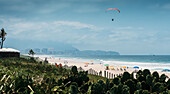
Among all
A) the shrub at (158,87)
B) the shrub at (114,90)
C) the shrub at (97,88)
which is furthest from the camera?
the shrub at (158,87)

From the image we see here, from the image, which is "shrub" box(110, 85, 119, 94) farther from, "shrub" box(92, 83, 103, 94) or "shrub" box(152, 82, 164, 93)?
"shrub" box(152, 82, 164, 93)

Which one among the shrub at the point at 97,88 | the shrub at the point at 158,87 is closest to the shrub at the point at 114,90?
the shrub at the point at 97,88

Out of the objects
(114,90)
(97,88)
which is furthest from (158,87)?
(97,88)

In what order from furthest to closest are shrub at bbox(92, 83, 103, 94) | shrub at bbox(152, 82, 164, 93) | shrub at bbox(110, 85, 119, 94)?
shrub at bbox(152, 82, 164, 93), shrub at bbox(92, 83, 103, 94), shrub at bbox(110, 85, 119, 94)

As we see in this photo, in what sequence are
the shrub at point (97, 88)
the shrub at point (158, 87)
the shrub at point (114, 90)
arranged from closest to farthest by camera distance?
1. the shrub at point (114, 90)
2. the shrub at point (97, 88)
3. the shrub at point (158, 87)

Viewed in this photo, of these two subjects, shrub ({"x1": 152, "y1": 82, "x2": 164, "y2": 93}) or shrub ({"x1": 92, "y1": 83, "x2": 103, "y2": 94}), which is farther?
shrub ({"x1": 152, "y1": 82, "x2": 164, "y2": 93})

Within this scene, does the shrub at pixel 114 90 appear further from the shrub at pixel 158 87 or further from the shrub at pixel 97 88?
the shrub at pixel 158 87

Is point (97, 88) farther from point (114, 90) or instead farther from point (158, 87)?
point (158, 87)

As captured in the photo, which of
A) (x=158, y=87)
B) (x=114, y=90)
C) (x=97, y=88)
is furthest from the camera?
(x=158, y=87)

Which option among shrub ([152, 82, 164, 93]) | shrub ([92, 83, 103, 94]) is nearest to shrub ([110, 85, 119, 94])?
shrub ([92, 83, 103, 94])

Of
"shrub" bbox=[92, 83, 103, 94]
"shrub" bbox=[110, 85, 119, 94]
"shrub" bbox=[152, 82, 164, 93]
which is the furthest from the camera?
"shrub" bbox=[152, 82, 164, 93]

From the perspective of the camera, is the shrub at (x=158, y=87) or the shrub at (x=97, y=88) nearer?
the shrub at (x=97, y=88)

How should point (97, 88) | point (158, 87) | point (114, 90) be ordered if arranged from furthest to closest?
point (158, 87)
point (97, 88)
point (114, 90)
